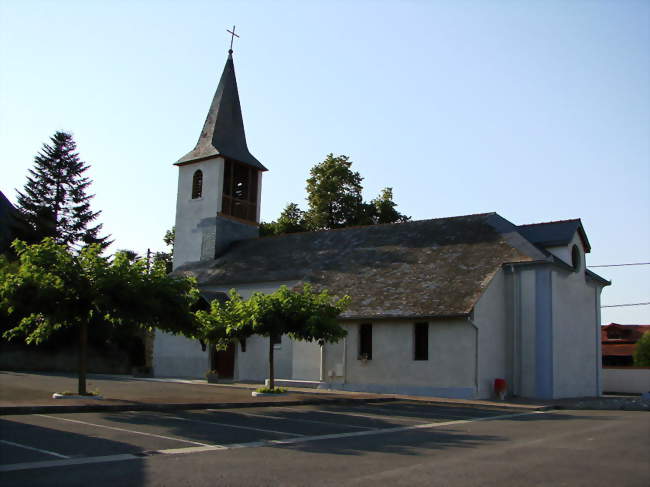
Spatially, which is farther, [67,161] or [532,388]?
[67,161]

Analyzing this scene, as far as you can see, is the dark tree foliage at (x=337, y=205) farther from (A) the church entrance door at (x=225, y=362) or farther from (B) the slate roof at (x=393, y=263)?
(A) the church entrance door at (x=225, y=362)

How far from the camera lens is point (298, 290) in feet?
90.6

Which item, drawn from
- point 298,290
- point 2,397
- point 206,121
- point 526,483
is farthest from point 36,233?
point 526,483

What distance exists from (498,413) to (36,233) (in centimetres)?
4013

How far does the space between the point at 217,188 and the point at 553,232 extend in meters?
18.0

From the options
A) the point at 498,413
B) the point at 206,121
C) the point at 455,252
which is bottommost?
the point at 498,413

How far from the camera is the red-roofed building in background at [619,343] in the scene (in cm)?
4856

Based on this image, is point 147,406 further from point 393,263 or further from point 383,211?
point 383,211

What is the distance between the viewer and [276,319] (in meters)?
20.0

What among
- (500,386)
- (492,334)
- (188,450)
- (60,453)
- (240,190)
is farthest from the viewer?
(240,190)

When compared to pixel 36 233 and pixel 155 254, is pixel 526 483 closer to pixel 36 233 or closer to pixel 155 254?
pixel 36 233

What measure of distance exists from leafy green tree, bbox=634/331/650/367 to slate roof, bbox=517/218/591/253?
1783 centimetres

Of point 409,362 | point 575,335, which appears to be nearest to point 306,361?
point 409,362

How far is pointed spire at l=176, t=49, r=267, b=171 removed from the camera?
3722 centimetres
